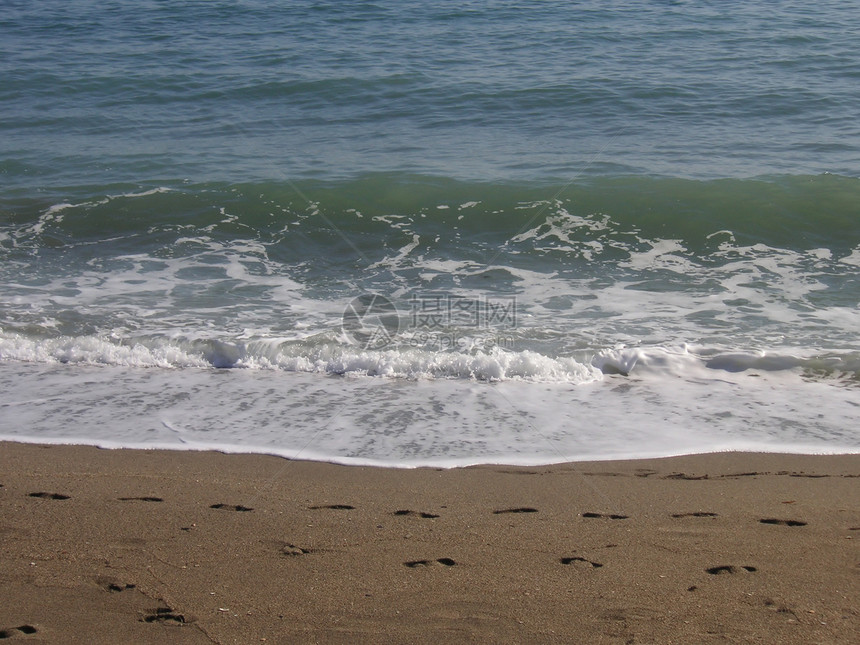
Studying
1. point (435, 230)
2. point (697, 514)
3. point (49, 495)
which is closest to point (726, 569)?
point (697, 514)

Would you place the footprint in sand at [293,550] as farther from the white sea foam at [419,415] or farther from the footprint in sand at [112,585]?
the white sea foam at [419,415]

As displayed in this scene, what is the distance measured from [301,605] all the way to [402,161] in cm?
866

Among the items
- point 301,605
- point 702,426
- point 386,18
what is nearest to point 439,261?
point 702,426

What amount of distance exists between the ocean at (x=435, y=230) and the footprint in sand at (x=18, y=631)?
1.70 metres

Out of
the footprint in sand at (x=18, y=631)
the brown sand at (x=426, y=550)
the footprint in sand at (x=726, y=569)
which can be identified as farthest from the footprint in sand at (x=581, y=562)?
the footprint in sand at (x=18, y=631)

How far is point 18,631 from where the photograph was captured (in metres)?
2.52

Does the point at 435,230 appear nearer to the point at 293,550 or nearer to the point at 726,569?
the point at 293,550

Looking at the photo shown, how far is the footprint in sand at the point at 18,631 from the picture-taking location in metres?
2.50

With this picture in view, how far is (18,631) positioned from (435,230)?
6838 mm

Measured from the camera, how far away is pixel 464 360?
17.8ft

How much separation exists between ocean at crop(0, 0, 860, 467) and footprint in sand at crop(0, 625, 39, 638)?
170 cm

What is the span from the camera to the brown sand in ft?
8.44

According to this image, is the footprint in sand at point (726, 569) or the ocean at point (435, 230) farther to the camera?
the ocean at point (435, 230)

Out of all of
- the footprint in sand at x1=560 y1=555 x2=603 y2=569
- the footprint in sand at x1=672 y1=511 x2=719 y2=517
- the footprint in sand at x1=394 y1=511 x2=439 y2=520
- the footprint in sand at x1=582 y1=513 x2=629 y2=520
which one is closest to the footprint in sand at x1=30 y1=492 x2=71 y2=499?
the footprint in sand at x1=394 y1=511 x2=439 y2=520
